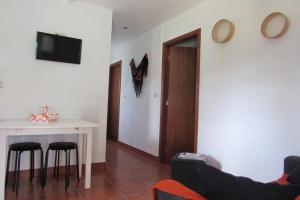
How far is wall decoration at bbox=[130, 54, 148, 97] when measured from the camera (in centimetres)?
472

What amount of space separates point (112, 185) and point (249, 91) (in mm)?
2041

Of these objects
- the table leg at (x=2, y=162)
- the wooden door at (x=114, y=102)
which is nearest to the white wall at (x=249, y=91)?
the table leg at (x=2, y=162)

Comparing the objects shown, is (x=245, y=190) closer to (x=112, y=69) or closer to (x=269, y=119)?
(x=269, y=119)

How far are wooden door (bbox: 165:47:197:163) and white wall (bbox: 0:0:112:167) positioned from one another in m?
1.19

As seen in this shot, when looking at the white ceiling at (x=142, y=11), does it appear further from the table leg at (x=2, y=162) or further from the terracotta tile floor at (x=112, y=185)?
the terracotta tile floor at (x=112, y=185)

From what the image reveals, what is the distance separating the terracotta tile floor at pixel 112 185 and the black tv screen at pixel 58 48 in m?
1.68

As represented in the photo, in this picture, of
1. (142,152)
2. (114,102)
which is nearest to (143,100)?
(142,152)

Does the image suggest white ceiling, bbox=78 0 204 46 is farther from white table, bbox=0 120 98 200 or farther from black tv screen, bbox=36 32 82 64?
white table, bbox=0 120 98 200

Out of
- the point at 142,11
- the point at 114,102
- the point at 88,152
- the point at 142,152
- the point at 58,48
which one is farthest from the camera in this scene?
the point at 114,102

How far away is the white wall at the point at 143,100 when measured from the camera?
4375 millimetres

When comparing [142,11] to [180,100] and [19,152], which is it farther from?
[19,152]

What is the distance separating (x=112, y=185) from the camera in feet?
9.55

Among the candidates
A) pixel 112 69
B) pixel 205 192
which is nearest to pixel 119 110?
pixel 112 69

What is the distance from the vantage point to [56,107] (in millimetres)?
3264
